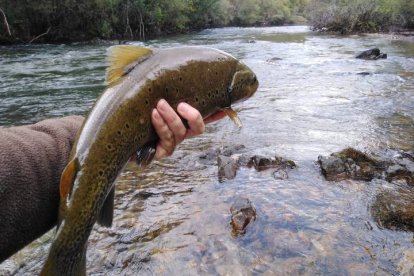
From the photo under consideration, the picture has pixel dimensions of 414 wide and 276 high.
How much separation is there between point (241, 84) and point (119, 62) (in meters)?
0.63

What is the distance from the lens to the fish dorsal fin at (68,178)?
1498 millimetres

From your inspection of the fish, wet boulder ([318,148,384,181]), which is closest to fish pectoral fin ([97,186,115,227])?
the fish

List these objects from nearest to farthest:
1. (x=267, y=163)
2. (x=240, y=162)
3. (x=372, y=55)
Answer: (x=267, y=163) → (x=240, y=162) → (x=372, y=55)

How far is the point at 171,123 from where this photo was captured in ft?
6.12

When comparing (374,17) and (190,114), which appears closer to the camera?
(190,114)

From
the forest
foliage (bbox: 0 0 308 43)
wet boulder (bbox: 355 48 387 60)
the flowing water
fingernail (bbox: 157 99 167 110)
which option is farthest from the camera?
the forest

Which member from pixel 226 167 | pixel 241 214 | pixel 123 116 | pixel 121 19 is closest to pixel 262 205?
pixel 241 214

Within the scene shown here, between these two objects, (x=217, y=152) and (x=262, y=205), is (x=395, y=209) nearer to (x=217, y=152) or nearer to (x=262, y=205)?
(x=262, y=205)

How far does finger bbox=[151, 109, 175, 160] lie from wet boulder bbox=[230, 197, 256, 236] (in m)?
2.23

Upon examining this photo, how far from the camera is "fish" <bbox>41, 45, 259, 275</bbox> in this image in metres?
1.53

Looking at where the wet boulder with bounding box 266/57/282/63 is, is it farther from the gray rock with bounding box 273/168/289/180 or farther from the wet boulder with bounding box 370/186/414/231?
the wet boulder with bounding box 370/186/414/231

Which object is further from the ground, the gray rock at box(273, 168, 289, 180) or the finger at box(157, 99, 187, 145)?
the finger at box(157, 99, 187, 145)

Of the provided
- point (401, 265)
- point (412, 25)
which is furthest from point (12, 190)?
point (412, 25)

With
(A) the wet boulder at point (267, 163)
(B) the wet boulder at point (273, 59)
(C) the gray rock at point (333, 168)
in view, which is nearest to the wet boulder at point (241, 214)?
(A) the wet boulder at point (267, 163)
